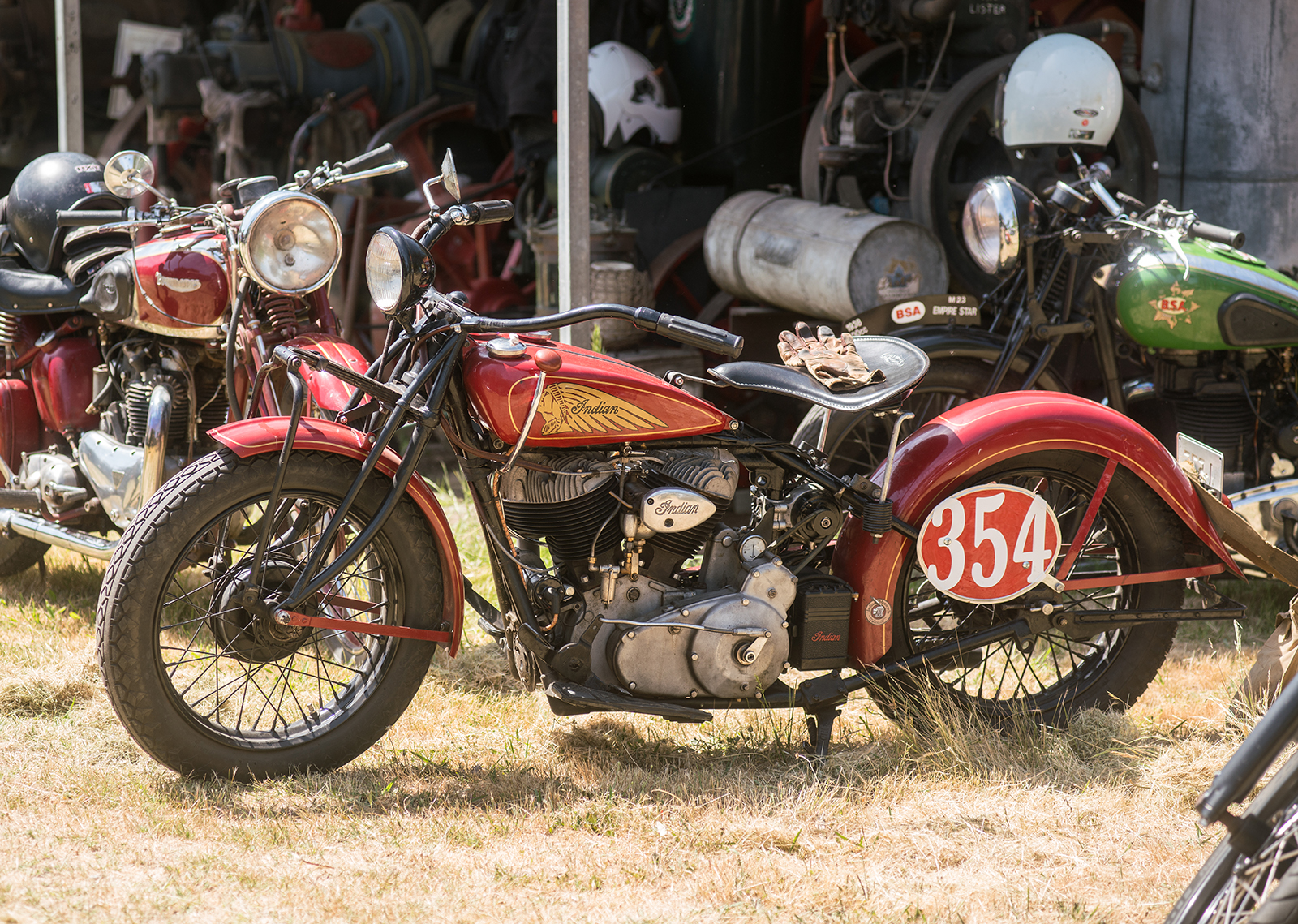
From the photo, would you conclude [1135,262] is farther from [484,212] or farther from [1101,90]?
[484,212]

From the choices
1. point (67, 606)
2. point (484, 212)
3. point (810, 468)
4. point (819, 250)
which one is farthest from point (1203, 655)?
point (67, 606)

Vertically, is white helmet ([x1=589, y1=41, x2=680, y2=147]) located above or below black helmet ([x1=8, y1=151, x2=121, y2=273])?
above

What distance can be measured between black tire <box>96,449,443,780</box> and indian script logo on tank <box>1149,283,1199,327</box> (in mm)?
2457

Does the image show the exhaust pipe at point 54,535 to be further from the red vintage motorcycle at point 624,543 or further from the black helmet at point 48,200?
the black helmet at point 48,200

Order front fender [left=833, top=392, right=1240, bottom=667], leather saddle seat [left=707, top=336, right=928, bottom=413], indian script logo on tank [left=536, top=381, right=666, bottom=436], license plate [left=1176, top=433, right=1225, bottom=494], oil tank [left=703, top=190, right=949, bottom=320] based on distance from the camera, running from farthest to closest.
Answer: oil tank [left=703, top=190, right=949, bottom=320], license plate [left=1176, top=433, right=1225, bottom=494], front fender [left=833, top=392, right=1240, bottom=667], leather saddle seat [left=707, top=336, right=928, bottom=413], indian script logo on tank [left=536, top=381, right=666, bottom=436]

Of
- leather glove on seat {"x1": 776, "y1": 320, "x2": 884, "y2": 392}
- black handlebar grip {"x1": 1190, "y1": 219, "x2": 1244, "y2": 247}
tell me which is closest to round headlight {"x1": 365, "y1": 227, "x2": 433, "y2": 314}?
leather glove on seat {"x1": 776, "y1": 320, "x2": 884, "y2": 392}

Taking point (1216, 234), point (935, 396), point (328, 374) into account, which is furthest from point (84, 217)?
point (1216, 234)

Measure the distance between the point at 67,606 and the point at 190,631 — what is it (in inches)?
41.4

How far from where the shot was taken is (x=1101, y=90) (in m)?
4.55

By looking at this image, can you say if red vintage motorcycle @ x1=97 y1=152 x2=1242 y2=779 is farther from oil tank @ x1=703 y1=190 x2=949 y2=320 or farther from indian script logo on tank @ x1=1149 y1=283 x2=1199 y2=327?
oil tank @ x1=703 y1=190 x2=949 y2=320

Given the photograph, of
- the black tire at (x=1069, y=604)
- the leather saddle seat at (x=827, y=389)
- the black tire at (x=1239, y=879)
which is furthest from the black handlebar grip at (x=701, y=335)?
the black tire at (x=1239, y=879)

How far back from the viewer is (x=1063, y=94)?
4.53m

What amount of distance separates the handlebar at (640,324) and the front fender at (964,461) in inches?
24.5

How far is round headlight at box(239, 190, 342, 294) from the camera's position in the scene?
3211 mm
